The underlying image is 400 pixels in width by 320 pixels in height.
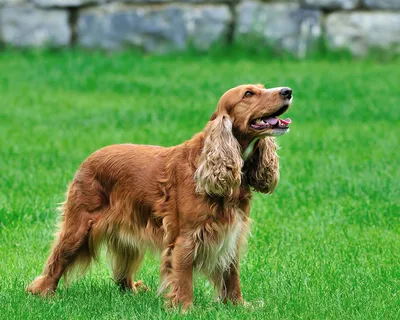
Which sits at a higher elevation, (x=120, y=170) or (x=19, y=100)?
(x=120, y=170)

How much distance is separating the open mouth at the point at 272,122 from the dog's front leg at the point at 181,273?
81 centimetres

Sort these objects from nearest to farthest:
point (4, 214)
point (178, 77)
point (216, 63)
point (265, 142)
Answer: point (265, 142), point (4, 214), point (178, 77), point (216, 63)

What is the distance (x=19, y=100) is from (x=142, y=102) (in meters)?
→ 1.81

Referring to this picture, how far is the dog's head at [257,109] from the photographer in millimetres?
5633

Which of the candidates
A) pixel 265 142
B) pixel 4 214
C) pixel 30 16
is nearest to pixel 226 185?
pixel 265 142

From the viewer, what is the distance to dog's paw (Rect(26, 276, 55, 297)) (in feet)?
20.3

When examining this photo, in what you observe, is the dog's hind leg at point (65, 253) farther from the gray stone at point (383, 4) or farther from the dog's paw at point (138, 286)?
the gray stone at point (383, 4)

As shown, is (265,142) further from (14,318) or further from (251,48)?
(251,48)

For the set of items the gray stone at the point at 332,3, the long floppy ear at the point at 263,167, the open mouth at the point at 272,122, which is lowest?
the gray stone at the point at 332,3

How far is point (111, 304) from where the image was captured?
5.94 metres

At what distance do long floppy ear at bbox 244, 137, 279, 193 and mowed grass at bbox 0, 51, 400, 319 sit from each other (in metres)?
0.75

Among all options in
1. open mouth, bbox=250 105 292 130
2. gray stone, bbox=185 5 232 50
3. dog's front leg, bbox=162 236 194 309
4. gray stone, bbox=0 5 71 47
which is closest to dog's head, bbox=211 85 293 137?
open mouth, bbox=250 105 292 130

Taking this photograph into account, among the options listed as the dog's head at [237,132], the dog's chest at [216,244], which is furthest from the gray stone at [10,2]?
the dog's chest at [216,244]

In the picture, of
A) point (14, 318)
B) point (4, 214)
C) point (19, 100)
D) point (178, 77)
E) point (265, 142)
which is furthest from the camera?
point (178, 77)
